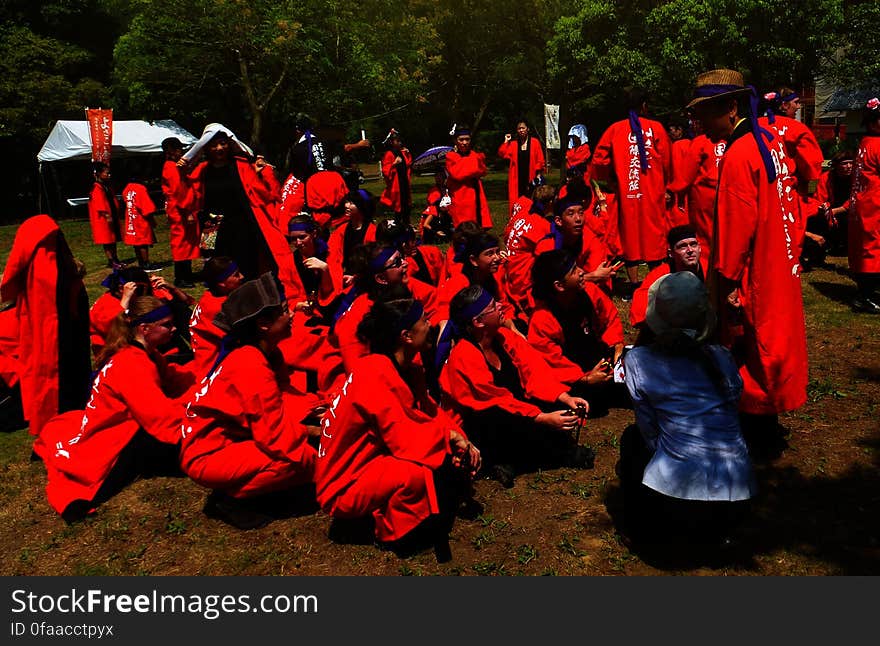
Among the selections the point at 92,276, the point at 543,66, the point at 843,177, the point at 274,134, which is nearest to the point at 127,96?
the point at 274,134

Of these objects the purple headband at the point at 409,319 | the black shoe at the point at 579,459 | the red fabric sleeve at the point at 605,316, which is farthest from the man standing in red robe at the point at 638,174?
the purple headband at the point at 409,319

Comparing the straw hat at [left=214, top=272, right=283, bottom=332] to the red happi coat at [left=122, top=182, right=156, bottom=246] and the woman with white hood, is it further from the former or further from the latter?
the red happi coat at [left=122, top=182, right=156, bottom=246]

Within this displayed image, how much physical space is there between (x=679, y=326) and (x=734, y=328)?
1.15 m

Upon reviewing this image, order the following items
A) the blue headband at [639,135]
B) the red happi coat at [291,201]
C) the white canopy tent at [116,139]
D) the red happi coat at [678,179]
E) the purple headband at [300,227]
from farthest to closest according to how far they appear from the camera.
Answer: the white canopy tent at [116,139] < the red happi coat at [291,201] < the red happi coat at [678,179] < the blue headband at [639,135] < the purple headband at [300,227]

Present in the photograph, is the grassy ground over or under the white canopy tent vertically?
under

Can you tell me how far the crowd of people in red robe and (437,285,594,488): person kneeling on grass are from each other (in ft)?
0.05

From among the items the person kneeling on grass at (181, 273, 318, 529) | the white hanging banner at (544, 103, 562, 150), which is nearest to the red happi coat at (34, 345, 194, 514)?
the person kneeling on grass at (181, 273, 318, 529)

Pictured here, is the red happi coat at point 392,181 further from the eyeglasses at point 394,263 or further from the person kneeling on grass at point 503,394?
the person kneeling on grass at point 503,394

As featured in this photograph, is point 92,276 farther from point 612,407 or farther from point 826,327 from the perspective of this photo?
point 826,327

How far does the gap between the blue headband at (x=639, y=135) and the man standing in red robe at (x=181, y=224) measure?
650 centimetres

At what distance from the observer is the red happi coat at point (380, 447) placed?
3.70m

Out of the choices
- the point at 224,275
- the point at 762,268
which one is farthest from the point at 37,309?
the point at 762,268

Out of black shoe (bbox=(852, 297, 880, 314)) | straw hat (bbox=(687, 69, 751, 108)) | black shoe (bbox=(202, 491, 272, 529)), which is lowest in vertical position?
black shoe (bbox=(852, 297, 880, 314))

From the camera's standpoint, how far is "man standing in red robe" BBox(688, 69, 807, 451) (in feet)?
13.2
